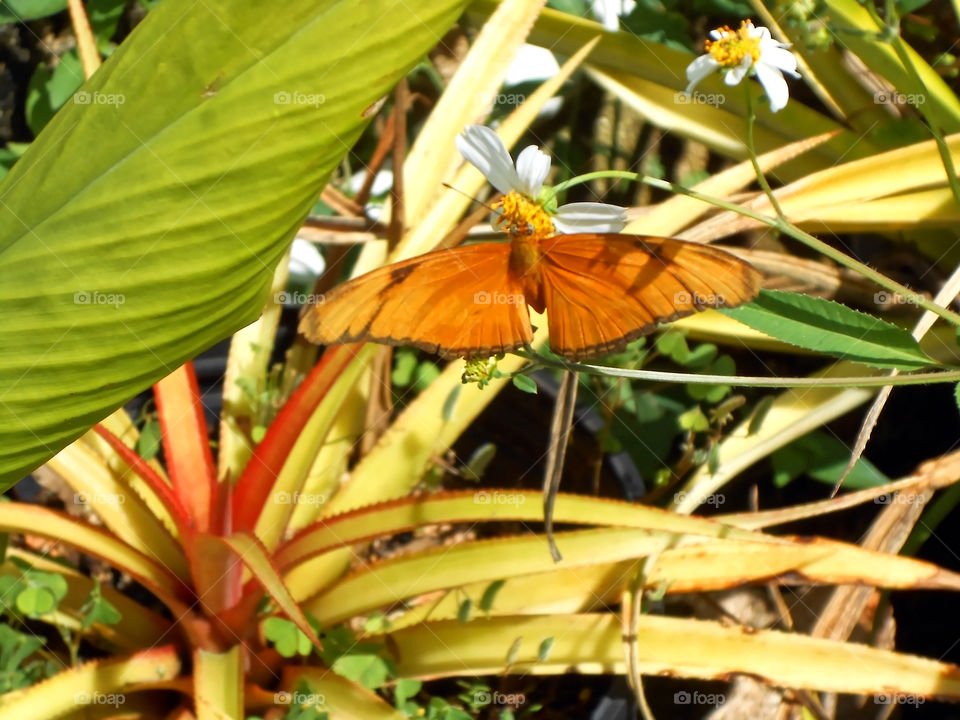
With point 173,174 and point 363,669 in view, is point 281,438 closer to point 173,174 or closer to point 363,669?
point 363,669

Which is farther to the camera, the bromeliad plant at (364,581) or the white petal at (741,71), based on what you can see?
the bromeliad plant at (364,581)

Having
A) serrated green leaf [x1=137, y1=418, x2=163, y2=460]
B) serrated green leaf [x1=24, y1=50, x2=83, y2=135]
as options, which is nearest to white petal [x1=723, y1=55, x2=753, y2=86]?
serrated green leaf [x1=137, y1=418, x2=163, y2=460]

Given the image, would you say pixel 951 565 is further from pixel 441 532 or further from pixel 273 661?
pixel 273 661

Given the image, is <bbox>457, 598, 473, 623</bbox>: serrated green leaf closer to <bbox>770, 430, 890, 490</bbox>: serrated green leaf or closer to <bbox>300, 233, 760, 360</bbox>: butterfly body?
<bbox>300, 233, 760, 360</bbox>: butterfly body

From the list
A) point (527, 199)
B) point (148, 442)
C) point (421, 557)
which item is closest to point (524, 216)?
point (527, 199)

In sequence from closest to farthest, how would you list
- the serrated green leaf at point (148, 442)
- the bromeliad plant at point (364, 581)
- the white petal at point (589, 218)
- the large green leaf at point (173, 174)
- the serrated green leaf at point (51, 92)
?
1. the large green leaf at point (173, 174)
2. the white petal at point (589, 218)
3. the bromeliad plant at point (364, 581)
4. the serrated green leaf at point (148, 442)
5. the serrated green leaf at point (51, 92)

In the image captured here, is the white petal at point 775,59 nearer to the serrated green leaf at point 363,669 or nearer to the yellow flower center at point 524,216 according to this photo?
the yellow flower center at point 524,216

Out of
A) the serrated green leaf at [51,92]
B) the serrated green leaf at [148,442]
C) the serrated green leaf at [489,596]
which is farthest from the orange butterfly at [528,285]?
the serrated green leaf at [51,92]
